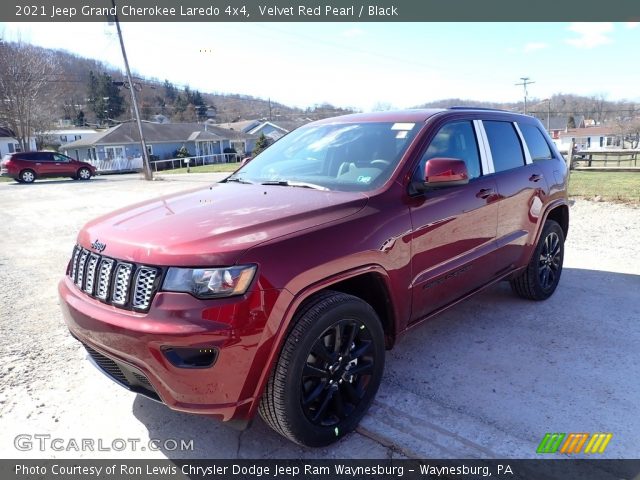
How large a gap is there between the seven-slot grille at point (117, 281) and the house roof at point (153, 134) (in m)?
52.7

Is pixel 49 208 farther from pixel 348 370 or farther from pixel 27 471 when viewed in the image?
pixel 348 370

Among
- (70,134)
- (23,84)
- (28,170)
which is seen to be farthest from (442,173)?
(70,134)

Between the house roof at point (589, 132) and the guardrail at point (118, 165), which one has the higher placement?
the house roof at point (589, 132)

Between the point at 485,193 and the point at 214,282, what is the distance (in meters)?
2.47

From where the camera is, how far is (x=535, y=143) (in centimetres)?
470

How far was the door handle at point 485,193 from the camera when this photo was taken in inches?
144

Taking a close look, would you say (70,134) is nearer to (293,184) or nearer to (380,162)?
(293,184)

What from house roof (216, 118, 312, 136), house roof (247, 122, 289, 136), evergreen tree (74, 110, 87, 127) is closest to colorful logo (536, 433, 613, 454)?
house roof (247, 122, 289, 136)

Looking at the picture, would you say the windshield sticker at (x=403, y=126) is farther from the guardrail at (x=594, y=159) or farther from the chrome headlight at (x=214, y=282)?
the guardrail at (x=594, y=159)

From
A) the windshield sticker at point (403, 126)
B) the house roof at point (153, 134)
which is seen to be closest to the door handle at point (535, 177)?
the windshield sticker at point (403, 126)

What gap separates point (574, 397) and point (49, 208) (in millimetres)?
13339

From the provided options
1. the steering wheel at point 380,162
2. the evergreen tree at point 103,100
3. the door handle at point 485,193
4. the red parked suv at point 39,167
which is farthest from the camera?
the evergreen tree at point 103,100

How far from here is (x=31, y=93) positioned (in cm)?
4075

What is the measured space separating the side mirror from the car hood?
466mm
